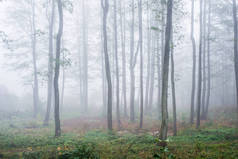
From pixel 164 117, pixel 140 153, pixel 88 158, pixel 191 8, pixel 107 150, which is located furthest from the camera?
pixel 191 8

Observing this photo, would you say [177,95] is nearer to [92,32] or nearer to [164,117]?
[92,32]

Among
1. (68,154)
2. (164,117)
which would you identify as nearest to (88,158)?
(68,154)

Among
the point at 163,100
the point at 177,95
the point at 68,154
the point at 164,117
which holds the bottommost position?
the point at 177,95

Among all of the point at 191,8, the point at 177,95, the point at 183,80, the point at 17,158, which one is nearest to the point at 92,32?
the point at 191,8

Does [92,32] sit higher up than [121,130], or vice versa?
[92,32]

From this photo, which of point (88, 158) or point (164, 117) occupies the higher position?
point (164, 117)

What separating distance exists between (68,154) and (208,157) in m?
4.83

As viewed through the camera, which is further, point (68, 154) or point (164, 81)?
point (164, 81)

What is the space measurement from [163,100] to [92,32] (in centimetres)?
2281

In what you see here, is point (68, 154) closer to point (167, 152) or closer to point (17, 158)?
point (17, 158)

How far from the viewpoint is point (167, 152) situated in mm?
6832

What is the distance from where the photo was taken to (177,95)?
174 ft

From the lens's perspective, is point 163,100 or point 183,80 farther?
point 183,80

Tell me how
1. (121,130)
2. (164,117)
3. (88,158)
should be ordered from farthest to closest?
(121,130) → (164,117) → (88,158)
